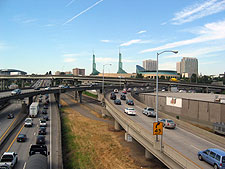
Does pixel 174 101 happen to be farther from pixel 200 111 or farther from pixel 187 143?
pixel 187 143

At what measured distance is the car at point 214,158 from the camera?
1416 centimetres

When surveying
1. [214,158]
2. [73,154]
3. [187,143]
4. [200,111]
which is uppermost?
[214,158]

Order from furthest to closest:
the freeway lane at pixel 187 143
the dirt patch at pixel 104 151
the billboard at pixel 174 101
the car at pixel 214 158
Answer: the billboard at pixel 174 101, the dirt patch at pixel 104 151, the freeway lane at pixel 187 143, the car at pixel 214 158

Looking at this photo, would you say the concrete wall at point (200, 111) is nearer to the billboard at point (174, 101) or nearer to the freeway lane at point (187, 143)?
the billboard at point (174, 101)

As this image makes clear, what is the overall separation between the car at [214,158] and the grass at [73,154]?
16.1 metres

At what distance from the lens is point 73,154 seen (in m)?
30.7

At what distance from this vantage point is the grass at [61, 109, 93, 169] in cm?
2697

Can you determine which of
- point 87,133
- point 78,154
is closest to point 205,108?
point 87,133

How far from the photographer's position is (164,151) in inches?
674

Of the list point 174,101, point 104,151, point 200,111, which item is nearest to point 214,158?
point 104,151

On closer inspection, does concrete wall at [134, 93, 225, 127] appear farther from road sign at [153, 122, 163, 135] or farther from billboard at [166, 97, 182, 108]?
road sign at [153, 122, 163, 135]

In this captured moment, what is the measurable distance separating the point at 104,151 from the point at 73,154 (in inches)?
199

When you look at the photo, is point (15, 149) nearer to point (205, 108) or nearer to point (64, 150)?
point (64, 150)

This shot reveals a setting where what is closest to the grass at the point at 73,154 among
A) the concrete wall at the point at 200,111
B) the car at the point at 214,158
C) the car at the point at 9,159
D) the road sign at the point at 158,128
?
the car at the point at 9,159
